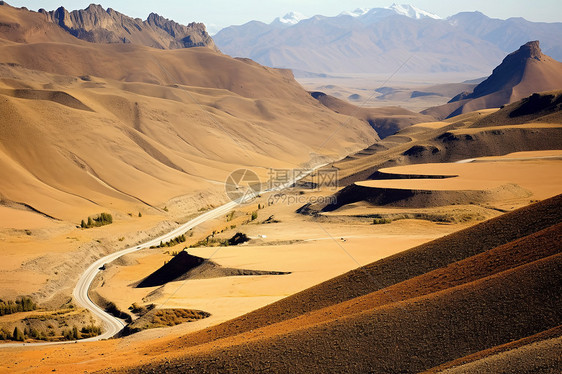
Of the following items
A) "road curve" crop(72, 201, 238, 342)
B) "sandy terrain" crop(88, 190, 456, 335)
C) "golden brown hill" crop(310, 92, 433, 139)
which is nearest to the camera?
"sandy terrain" crop(88, 190, 456, 335)

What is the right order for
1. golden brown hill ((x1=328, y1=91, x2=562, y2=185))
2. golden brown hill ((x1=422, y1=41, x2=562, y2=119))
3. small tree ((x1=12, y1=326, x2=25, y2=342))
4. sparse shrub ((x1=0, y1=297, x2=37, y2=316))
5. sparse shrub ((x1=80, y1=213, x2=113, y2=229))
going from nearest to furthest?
small tree ((x1=12, y1=326, x2=25, y2=342)), sparse shrub ((x1=0, y1=297, x2=37, y2=316)), sparse shrub ((x1=80, y1=213, x2=113, y2=229)), golden brown hill ((x1=328, y1=91, x2=562, y2=185)), golden brown hill ((x1=422, y1=41, x2=562, y2=119))

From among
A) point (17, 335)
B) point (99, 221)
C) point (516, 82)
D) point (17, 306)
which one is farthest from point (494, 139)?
point (516, 82)

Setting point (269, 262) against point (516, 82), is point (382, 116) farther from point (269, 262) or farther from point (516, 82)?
point (269, 262)

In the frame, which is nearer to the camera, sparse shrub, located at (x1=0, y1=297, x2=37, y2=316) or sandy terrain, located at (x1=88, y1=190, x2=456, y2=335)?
sandy terrain, located at (x1=88, y1=190, x2=456, y2=335)

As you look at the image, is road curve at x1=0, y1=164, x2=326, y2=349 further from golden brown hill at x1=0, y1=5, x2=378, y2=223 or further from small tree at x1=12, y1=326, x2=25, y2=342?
golden brown hill at x1=0, y1=5, x2=378, y2=223

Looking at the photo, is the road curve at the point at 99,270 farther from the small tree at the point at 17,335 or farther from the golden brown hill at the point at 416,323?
the golden brown hill at the point at 416,323

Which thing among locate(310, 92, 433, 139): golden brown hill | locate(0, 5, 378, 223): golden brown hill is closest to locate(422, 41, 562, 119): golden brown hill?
locate(310, 92, 433, 139): golden brown hill

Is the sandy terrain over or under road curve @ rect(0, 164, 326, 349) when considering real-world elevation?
over

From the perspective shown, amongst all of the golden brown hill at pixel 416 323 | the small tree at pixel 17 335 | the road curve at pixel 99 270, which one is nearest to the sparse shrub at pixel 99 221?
the road curve at pixel 99 270

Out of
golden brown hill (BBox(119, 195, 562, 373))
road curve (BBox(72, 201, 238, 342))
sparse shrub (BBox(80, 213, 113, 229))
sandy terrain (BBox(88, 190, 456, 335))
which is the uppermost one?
golden brown hill (BBox(119, 195, 562, 373))
